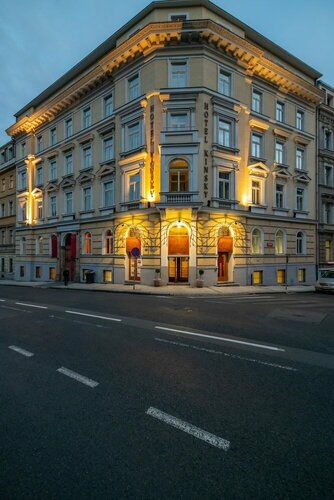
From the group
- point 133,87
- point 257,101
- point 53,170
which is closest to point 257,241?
point 257,101

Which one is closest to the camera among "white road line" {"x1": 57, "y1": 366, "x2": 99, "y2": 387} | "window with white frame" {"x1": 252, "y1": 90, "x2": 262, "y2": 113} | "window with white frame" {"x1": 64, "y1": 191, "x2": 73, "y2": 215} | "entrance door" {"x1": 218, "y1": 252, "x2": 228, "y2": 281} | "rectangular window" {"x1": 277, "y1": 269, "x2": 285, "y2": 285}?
"white road line" {"x1": 57, "y1": 366, "x2": 99, "y2": 387}

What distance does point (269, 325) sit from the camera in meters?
8.29

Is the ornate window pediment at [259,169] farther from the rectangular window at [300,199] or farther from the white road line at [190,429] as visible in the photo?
the white road line at [190,429]

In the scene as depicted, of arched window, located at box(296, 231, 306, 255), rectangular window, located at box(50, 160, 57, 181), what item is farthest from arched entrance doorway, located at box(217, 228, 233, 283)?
rectangular window, located at box(50, 160, 57, 181)

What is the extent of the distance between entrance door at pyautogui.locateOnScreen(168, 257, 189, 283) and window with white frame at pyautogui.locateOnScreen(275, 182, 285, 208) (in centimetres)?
1065

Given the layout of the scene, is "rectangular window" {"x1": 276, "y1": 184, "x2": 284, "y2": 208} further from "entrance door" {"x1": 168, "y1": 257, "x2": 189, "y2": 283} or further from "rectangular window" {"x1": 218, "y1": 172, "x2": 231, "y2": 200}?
"entrance door" {"x1": 168, "y1": 257, "x2": 189, "y2": 283}

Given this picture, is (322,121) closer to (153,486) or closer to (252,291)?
(252,291)

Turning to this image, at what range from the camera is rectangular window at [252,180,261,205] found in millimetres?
21578

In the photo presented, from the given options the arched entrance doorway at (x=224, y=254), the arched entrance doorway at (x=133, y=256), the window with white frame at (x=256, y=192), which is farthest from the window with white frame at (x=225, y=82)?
the arched entrance doorway at (x=133, y=256)

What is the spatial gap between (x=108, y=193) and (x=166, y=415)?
69.0ft

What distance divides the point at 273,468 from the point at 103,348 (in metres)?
4.35

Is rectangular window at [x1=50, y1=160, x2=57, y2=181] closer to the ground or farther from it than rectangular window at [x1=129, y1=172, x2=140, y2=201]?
farther from it

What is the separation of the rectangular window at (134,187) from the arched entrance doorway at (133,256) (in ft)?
8.35

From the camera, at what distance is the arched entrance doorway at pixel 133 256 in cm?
2016
